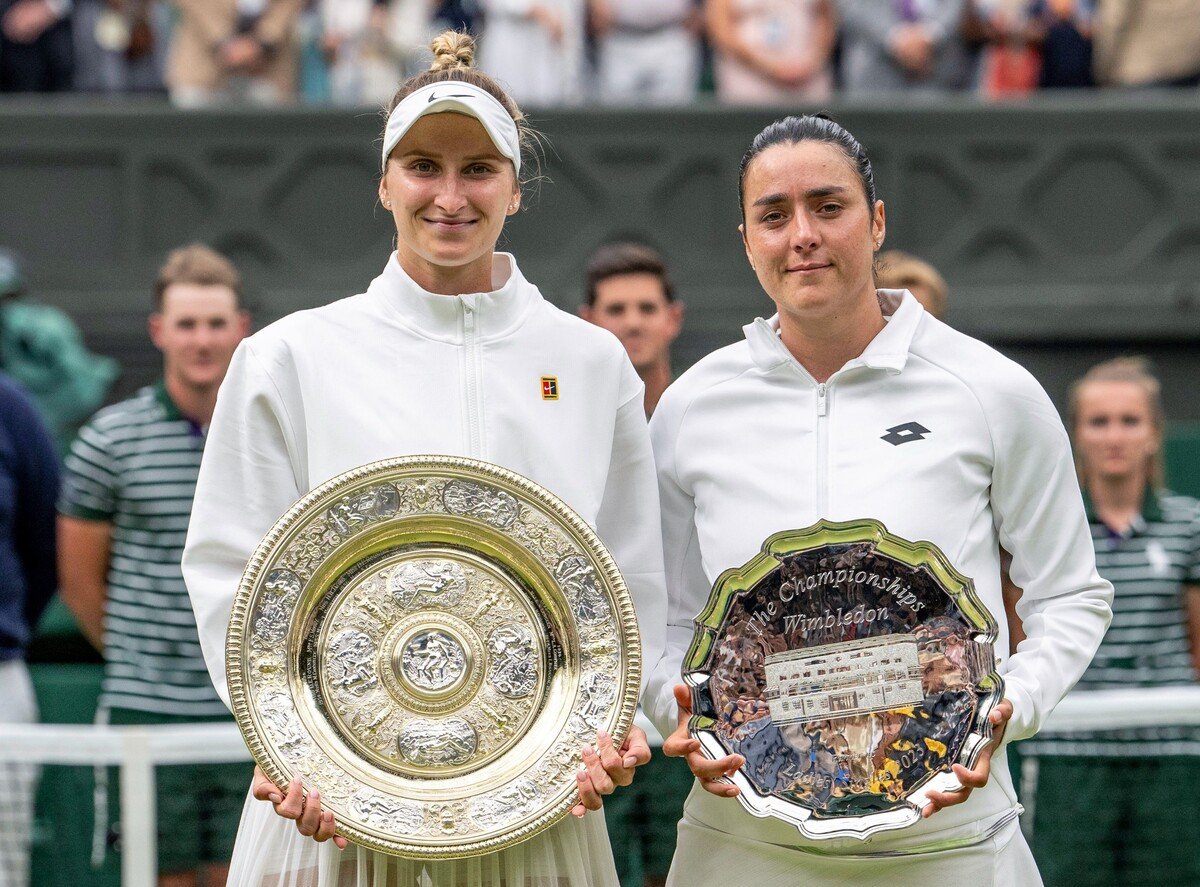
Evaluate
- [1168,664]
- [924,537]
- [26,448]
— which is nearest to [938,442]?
[924,537]

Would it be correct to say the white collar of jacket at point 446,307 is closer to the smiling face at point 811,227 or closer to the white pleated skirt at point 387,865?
the smiling face at point 811,227

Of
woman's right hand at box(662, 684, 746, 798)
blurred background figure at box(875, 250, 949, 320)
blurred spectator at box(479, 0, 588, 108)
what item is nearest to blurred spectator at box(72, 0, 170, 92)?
blurred spectator at box(479, 0, 588, 108)

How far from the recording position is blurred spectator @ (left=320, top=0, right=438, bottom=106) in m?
7.77

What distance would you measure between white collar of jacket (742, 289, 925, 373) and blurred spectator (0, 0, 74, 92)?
6.00 metres

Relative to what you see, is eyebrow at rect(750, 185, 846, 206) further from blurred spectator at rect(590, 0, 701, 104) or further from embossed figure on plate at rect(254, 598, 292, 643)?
blurred spectator at rect(590, 0, 701, 104)

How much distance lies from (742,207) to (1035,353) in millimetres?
6135

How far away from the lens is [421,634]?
2.62m

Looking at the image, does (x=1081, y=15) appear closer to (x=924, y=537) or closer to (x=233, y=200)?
(x=233, y=200)

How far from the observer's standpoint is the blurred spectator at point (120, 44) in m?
8.16

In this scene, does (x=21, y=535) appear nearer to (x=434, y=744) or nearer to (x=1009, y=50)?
(x=434, y=744)

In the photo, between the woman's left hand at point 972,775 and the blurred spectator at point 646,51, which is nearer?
the woman's left hand at point 972,775

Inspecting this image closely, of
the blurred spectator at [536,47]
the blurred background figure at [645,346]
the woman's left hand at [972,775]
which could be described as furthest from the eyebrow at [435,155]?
the blurred spectator at [536,47]

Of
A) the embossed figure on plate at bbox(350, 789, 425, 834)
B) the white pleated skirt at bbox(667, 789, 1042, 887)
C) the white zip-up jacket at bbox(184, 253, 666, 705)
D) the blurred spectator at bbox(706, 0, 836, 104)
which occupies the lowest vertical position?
the white pleated skirt at bbox(667, 789, 1042, 887)

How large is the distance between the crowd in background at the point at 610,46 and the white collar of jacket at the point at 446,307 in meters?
5.18
